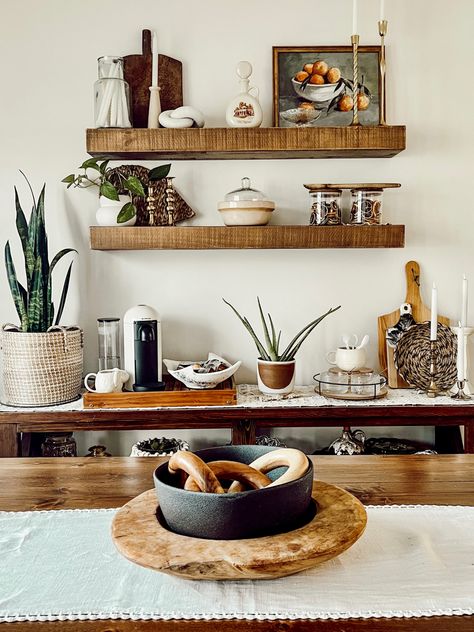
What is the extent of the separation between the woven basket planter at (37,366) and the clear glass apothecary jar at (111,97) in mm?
839

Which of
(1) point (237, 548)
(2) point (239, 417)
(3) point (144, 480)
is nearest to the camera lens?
(1) point (237, 548)

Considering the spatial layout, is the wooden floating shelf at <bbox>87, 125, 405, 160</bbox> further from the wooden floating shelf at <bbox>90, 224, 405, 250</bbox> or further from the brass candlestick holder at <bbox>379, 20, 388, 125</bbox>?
the wooden floating shelf at <bbox>90, 224, 405, 250</bbox>

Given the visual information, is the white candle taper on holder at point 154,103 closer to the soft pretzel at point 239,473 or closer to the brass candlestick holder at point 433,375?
the brass candlestick holder at point 433,375

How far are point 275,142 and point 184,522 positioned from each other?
2.09 metres

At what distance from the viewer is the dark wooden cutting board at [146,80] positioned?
3.00 metres

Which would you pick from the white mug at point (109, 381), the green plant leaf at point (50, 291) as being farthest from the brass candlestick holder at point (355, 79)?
the white mug at point (109, 381)

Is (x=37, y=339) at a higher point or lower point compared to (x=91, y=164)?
lower

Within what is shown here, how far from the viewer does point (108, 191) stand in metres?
2.86

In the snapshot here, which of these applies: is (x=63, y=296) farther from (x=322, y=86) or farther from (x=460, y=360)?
(x=460, y=360)

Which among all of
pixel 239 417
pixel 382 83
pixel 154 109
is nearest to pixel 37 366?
pixel 239 417

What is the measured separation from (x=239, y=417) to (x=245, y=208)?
2.66ft

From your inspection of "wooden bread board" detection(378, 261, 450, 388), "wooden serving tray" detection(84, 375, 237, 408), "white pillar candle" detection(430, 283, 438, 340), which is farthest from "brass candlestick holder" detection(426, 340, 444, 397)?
"wooden serving tray" detection(84, 375, 237, 408)

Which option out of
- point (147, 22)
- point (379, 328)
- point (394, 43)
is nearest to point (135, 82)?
point (147, 22)

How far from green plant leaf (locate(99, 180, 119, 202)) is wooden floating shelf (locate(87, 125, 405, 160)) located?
5.0 inches
